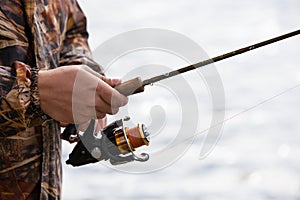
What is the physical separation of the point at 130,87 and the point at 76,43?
26.4 inches

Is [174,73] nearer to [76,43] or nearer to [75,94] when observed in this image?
[75,94]

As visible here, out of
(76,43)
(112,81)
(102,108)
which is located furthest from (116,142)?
(76,43)

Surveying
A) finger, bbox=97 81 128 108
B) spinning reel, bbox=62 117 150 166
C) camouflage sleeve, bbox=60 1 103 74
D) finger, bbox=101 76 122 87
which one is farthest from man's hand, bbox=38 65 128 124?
camouflage sleeve, bbox=60 1 103 74

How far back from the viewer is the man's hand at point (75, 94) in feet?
5.83

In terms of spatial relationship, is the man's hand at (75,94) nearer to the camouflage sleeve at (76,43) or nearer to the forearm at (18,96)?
the forearm at (18,96)

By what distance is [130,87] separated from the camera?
6.37 ft

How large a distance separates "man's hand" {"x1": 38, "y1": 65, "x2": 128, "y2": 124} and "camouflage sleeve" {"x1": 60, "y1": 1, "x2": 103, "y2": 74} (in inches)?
25.3

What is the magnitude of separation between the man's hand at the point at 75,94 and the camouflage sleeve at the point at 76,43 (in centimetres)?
64

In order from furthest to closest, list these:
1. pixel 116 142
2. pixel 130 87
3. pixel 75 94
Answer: pixel 116 142
pixel 130 87
pixel 75 94

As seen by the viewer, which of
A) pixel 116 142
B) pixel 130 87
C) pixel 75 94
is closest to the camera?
pixel 75 94

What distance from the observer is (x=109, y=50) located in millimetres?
2045

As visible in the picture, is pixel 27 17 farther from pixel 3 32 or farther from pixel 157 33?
pixel 157 33

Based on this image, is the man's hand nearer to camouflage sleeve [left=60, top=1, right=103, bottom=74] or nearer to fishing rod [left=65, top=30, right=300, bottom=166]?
fishing rod [left=65, top=30, right=300, bottom=166]

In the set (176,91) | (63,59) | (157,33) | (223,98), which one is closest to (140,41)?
(157,33)
